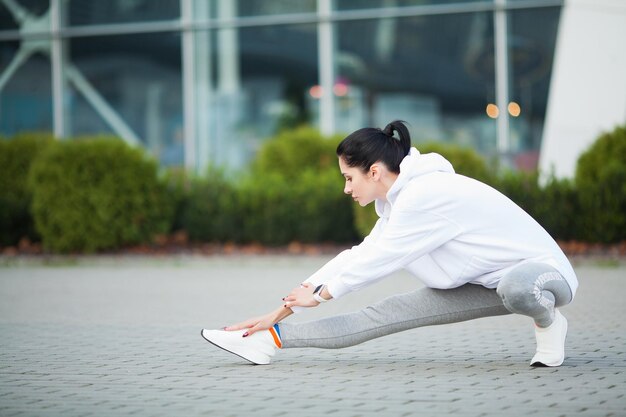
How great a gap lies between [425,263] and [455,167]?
765 centimetres

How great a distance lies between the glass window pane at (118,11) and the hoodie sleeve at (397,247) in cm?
1406

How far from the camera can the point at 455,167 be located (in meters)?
12.4

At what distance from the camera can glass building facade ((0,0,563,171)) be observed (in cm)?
1658

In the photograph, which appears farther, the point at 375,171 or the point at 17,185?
the point at 17,185

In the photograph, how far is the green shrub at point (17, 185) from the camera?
13.9 m

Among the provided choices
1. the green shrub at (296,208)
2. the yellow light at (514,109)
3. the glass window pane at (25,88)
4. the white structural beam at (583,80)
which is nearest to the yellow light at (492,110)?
the yellow light at (514,109)

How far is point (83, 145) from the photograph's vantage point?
44.1 feet

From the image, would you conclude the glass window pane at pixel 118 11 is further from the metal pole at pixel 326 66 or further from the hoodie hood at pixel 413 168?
the hoodie hood at pixel 413 168

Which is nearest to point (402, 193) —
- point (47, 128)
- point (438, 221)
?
point (438, 221)

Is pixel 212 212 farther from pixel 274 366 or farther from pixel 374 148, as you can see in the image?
pixel 374 148

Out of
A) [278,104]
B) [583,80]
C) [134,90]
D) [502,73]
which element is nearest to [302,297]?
[583,80]

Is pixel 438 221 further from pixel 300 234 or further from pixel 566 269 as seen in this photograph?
pixel 300 234

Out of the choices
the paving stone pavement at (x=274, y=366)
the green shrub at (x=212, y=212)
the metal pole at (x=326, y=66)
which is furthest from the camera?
the metal pole at (x=326, y=66)

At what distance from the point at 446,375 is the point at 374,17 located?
13.1m
